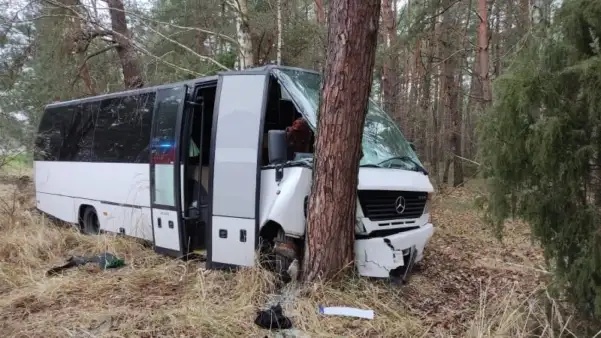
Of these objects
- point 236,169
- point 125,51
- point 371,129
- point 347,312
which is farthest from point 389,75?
point 347,312

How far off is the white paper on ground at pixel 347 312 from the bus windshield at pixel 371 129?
5.15 feet

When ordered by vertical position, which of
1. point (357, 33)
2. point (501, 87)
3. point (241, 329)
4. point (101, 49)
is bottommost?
point (241, 329)

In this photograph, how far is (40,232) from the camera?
294 inches

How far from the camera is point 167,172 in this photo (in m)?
6.27

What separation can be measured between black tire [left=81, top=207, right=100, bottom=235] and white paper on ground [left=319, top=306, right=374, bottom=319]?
5491 mm

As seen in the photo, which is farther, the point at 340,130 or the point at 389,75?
the point at 389,75

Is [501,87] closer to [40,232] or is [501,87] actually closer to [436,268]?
[436,268]

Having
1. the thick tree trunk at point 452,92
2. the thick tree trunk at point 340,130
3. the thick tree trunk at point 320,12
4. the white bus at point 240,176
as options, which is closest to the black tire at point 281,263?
the white bus at point 240,176

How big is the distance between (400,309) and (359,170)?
1.42m

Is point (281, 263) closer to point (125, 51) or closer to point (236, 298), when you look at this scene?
point (236, 298)

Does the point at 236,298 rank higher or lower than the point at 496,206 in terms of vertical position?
lower

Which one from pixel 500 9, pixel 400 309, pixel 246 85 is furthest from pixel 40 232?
pixel 500 9

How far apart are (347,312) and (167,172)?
318cm

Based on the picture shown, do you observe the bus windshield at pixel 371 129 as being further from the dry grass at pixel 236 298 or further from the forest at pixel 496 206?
the dry grass at pixel 236 298
